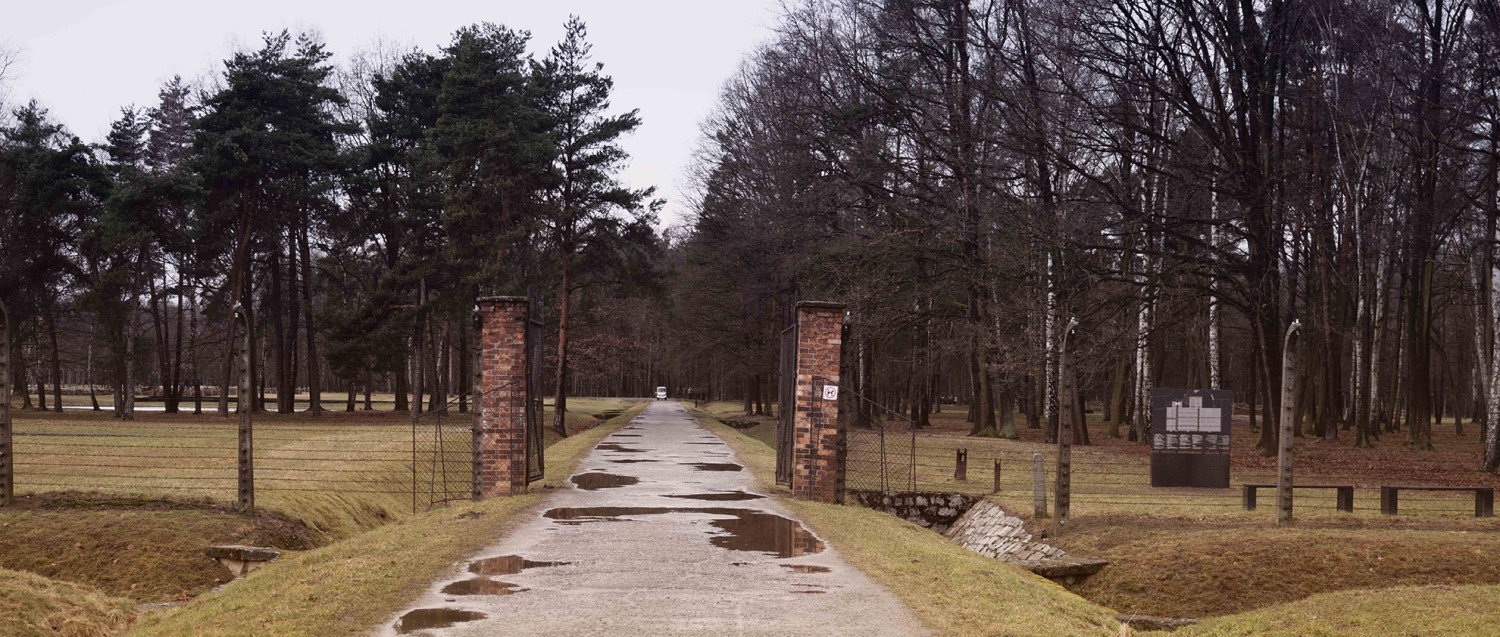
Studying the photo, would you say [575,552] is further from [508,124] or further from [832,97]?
[508,124]

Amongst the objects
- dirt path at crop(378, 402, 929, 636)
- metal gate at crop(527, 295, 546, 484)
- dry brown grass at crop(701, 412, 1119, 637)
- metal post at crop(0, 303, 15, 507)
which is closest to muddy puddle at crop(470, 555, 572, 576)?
dirt path at crop(378, 402, 929, 636)

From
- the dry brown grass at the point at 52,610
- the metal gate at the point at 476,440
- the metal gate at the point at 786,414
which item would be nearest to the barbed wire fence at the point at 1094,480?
the metal gate at the point at 786,414

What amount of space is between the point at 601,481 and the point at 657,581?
992 centimetres

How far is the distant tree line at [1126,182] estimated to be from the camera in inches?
984

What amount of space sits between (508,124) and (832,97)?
410 inches

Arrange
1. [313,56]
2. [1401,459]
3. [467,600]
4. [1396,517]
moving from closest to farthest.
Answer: [467,600] → [1396,517] → [1401,459] → [313,56]

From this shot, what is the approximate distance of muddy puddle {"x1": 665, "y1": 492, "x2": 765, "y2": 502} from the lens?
55.5 ft

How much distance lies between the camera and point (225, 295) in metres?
45.4

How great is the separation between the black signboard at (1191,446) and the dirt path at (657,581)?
7.81 m

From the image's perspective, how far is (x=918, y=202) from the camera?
119ft

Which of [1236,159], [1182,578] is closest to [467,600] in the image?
[1182,578]

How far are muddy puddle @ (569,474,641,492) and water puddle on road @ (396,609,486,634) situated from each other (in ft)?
31.5

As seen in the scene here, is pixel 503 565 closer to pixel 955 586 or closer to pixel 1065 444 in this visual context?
pixel 955 586

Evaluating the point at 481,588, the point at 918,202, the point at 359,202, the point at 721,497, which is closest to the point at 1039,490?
the point at 721,497
